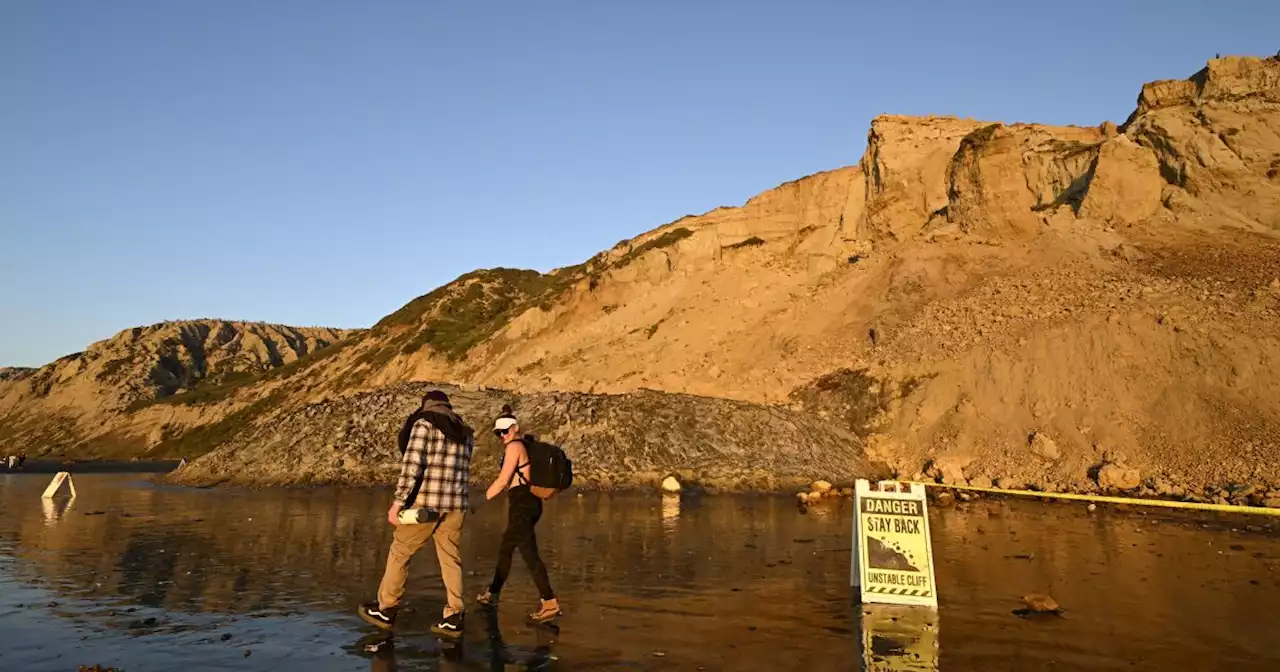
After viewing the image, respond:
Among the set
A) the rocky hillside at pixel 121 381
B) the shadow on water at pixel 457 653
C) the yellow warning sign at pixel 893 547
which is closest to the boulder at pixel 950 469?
the yellow warning sign at pixel 893 547

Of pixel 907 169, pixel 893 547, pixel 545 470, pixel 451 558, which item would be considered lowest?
pixel 893 547

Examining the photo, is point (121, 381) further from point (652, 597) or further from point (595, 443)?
point (652, 597)

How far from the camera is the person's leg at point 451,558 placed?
796 cm

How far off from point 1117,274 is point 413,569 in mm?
33083

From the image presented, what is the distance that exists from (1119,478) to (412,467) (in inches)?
949

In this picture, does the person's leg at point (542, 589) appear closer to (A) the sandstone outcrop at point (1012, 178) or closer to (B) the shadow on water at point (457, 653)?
(B) the shadow on water at point (457, 653)

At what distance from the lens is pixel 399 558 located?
803cm

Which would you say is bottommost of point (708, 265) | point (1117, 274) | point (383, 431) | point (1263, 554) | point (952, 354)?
point (1263, 554)

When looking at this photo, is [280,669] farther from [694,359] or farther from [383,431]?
[694,359]

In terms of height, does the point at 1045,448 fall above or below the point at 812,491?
above

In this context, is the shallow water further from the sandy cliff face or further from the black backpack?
the sandy cliff face

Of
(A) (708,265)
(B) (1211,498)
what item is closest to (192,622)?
(B) (1211,498)

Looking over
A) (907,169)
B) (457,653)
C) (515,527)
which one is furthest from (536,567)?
(907,169)

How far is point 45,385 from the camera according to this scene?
100 m
